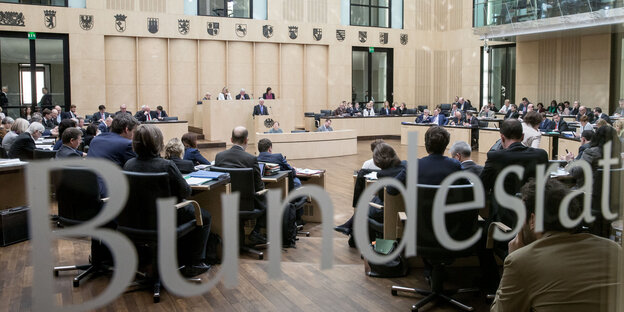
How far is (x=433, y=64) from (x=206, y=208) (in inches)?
730

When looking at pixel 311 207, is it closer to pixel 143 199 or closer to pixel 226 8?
pixel 143 199

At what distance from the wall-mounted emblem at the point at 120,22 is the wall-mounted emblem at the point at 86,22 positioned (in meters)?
0.71

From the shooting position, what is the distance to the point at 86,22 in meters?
16.3

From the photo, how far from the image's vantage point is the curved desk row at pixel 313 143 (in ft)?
43.0

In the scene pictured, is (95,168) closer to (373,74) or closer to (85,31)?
(85,31)

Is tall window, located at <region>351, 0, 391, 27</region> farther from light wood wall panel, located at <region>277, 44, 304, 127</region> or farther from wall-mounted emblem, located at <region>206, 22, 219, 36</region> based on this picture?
A: wall-mounted emblem, located at <region>206, 22, 219, 36</region>

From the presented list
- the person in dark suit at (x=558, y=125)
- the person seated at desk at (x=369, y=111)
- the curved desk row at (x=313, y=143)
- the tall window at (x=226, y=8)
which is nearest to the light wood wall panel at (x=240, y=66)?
the tall window at (x=226, y=8)

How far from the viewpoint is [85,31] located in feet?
53.7

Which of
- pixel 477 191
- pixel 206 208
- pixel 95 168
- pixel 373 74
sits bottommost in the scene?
pixel 206 208

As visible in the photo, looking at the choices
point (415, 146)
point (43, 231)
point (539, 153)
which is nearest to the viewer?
point (43, 231)

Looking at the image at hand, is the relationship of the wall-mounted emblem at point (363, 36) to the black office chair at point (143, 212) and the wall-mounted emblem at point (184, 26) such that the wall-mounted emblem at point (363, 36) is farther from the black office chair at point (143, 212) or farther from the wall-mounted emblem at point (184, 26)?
the black office chair at point (143, 212)

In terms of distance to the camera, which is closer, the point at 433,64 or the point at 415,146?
the point at 415,146

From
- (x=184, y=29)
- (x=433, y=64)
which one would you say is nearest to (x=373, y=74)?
(x=433, y=64)

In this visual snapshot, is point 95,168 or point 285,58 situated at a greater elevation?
point 285,58
